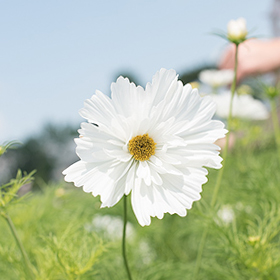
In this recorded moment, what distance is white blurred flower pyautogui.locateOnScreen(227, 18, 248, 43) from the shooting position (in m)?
0.43

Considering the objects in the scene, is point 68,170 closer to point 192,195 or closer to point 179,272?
point 192,195

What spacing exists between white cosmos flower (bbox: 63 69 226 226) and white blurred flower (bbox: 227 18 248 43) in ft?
0.37

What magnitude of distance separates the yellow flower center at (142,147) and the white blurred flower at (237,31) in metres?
0.17

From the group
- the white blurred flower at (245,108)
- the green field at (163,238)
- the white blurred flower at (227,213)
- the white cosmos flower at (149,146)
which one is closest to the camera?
the white cosmos flower at (149,146)

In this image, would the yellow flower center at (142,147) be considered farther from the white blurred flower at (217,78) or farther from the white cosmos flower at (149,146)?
the white blurred flower at (217,78)

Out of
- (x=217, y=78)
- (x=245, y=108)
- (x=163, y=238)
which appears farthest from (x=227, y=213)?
(x=217, y=78)

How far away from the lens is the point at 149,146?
0.37m

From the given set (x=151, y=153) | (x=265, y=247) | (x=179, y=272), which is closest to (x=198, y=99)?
(x=151, y=153)

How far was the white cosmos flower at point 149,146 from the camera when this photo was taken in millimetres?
336

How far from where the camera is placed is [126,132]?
353mm

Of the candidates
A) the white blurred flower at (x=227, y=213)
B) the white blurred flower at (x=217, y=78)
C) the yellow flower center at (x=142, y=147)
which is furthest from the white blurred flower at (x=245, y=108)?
the yellow flower center at (x=142, y=147)

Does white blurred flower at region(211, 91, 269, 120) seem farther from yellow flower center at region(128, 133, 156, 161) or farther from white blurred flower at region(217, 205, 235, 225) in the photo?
yellow flower center at region(128, 133, 156, 161)

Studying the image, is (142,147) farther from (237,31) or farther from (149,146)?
(237,31)

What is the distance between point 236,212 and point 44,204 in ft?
1.29
